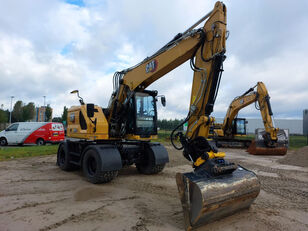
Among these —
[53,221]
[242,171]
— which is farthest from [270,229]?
[53,221]

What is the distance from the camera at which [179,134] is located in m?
4.54

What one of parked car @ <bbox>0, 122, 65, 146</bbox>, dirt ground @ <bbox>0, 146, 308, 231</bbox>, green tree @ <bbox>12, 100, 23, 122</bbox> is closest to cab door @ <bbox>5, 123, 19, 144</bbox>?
parked car @ <bbox>0, 122, 65, 146</bbox>

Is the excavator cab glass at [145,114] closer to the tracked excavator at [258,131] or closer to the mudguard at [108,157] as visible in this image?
the mudguard at [108,157]

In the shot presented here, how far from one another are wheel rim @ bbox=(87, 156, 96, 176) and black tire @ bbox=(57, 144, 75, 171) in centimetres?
158

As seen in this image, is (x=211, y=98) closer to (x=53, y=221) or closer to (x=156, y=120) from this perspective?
(x=156, y=120)

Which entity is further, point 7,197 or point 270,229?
point 7,197

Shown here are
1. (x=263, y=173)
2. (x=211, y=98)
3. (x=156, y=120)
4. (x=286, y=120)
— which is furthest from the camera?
(x=286, y=120)

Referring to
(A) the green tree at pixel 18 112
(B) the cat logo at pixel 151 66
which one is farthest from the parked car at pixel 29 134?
(A) the green tree at pixel 18 112

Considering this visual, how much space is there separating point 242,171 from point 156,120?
11.8 ft

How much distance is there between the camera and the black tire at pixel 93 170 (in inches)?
232

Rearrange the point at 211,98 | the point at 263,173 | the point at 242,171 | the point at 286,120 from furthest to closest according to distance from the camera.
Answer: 1. the point at 286,120
2. the point at 263,173
3. the point at 211,98
4. the point at 242,171

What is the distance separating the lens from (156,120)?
712cm

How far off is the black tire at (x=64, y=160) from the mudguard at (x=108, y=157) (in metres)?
2.02

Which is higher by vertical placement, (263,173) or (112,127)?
(112,127)
